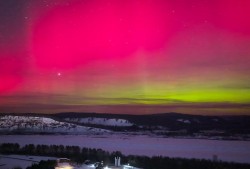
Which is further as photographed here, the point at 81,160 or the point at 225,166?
the point at 81,160

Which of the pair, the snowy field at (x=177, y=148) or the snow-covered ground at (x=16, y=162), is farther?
the snowy field at (x=177, y=148)

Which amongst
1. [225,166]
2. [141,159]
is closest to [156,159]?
[141,159]

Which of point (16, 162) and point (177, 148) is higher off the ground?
point (16, 162)

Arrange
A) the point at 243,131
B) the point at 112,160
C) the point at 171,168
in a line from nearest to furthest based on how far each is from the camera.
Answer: the point at 171,168
the point at 112,160
the point at 243,131

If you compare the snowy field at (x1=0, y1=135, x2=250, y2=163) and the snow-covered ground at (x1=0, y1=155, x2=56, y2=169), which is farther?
the snowy field at (x1=0, y1=135, x2=250, y2=163)

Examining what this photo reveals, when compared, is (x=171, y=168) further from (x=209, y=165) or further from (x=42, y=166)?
(x=42, y=166)

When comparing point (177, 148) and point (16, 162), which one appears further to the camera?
point (177, 148)

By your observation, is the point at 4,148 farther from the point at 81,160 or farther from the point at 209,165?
the point at 209,165

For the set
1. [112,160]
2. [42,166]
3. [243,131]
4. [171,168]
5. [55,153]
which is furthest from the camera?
[243,131]

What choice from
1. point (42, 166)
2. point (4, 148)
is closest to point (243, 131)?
point (4, 148)
